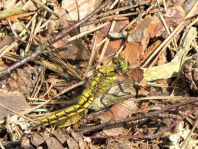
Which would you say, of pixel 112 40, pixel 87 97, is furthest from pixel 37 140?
pixel 112 40

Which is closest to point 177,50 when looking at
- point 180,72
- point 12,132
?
point 180,72

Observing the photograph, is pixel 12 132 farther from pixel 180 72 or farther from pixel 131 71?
pixel 180 72

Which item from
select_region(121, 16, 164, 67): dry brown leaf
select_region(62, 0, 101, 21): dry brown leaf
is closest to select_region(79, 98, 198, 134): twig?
select_region(121, 16, 164, 67): dry brown leaf

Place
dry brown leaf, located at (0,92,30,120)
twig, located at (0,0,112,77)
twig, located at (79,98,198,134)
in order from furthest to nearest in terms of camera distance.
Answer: twig, located at (0,0,112,77)
dry brown leaf, located at (0,92,30,120)
twig, located at (79,98,198,134)

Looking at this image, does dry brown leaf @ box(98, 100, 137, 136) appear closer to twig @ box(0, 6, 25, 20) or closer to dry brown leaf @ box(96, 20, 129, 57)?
dry brown leaf @ box(96, 20, 129, 57)

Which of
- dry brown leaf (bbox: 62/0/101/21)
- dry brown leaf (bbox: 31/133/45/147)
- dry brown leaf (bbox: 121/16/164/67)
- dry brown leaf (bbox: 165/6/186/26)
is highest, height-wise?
dry brown leaf (bbox: 62/0/101/21)
